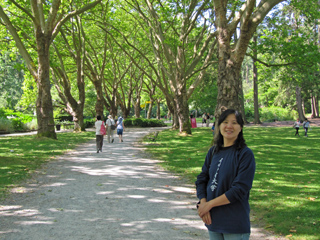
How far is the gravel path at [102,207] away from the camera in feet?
16.5

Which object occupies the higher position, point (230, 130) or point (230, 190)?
point (230, 130)

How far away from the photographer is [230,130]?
2.98m

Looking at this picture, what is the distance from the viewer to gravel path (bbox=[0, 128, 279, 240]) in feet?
16.5

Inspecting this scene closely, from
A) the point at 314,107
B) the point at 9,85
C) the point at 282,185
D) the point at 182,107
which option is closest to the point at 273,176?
the point at 282,185

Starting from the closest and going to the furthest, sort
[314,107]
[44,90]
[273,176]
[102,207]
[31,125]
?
[102,207] → [273,176] → [44,90] → [31,125] → [314,107]

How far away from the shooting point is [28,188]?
793 centimetres

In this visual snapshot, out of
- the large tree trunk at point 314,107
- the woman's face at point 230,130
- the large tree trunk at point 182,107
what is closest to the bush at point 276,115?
the large tree trunk at point 314,107

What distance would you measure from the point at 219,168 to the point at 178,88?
19.8m

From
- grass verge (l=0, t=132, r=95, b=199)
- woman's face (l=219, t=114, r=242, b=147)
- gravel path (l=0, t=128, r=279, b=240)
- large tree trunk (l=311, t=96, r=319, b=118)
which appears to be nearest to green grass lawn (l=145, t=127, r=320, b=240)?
gravel path (l=0, t=128, r=279, b=240)

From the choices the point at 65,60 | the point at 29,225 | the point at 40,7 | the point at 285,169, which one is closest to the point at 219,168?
the point at 29,225

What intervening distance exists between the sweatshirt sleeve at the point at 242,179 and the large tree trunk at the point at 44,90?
1708cm

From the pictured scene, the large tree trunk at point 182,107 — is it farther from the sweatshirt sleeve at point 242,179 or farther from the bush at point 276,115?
the bush at point 276,115

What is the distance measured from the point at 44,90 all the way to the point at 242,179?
17.3 metres

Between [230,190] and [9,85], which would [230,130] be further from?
[9,85]
